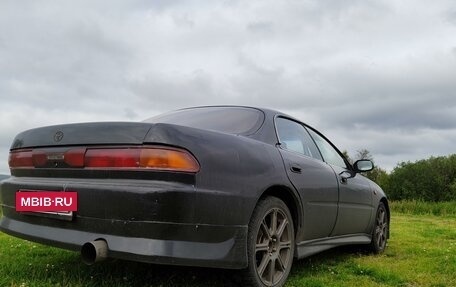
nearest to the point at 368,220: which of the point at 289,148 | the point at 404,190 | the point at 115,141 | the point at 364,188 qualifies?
the point at 364,188

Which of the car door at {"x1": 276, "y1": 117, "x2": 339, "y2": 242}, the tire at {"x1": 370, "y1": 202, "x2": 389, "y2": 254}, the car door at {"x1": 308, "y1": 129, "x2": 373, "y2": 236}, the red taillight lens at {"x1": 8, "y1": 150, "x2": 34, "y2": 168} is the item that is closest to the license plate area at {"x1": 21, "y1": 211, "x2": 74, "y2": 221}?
the red taillight lens at {"x1": 8, "y1": 150, "x2": 34, "y2": 168}

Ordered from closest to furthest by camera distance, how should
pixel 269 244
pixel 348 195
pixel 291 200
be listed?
pixel 269 244, pixel 291 200, pixel 348 195

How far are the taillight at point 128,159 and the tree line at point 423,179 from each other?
4184cm

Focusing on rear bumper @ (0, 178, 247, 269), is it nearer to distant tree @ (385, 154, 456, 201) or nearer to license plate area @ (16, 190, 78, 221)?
license plate area @ (16, 190, 78, 221)

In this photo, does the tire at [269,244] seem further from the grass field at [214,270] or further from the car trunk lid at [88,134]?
the car trunk lid at [88,134]

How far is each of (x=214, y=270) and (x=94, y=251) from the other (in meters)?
1.20

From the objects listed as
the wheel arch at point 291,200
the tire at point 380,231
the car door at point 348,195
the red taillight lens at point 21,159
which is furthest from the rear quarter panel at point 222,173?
the tire at point 380,231

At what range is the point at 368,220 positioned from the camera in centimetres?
547

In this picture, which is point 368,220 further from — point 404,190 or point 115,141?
point 404,190

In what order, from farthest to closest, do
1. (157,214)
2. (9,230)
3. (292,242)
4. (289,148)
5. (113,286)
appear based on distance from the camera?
(289,148) < (292,242) < (9,230) < (113,286) < (157,214)

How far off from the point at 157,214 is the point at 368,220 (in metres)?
3.38

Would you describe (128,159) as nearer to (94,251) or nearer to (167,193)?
(167,193)

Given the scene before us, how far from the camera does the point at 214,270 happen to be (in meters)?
3.73

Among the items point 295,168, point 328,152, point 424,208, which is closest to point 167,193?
point 295,168
